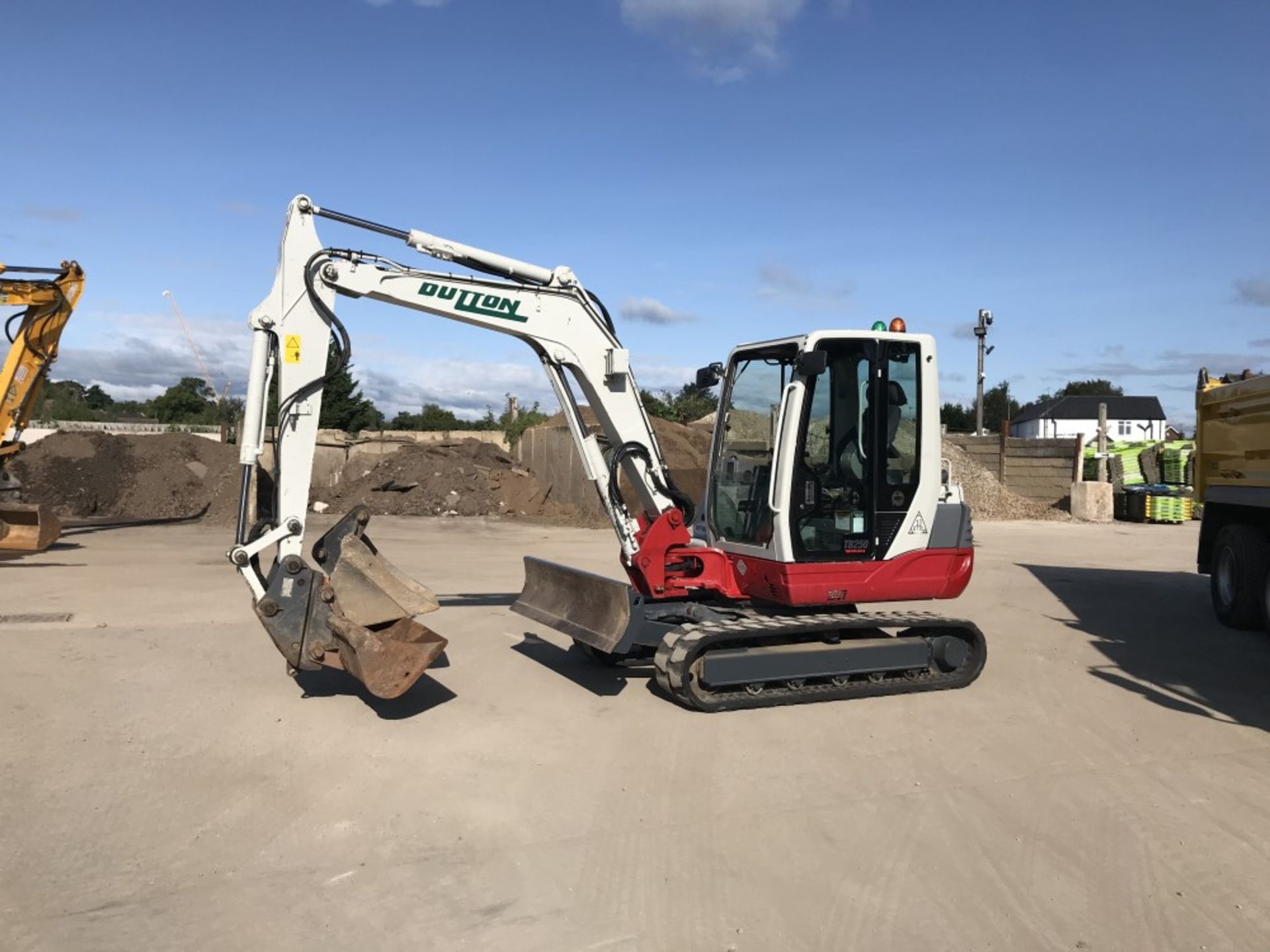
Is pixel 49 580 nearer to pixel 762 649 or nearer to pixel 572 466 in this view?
pixel 762 649

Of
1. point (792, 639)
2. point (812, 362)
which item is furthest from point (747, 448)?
point (792, 639)

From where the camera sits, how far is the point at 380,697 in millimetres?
6422

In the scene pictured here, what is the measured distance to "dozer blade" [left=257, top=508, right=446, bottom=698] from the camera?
5953 millimetres

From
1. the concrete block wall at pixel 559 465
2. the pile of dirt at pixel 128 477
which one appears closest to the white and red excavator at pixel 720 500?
the concrete block wall at pixel 559 465

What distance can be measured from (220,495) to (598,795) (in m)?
19.4

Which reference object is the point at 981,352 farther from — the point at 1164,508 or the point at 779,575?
the point at 779,575

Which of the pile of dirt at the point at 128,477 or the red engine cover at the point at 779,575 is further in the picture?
the pile of dirt at the point at 128,477

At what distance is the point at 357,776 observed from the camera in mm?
5430

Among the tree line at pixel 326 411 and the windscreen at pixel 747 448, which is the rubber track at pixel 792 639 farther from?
the tree line at pixel 326 411

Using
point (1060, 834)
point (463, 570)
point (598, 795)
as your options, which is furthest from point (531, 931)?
point (463, 570)

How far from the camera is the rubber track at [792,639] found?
677 cm

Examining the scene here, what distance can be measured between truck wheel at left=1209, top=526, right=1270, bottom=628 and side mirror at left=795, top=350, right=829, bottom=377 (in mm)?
5802

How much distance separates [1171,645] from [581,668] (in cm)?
557

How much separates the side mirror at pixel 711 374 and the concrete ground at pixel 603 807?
7.96ft
